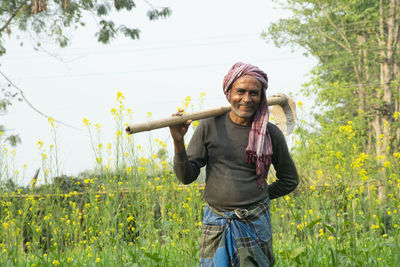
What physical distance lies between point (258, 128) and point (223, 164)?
0.30 metres

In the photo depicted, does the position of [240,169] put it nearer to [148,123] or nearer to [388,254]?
[148,123]

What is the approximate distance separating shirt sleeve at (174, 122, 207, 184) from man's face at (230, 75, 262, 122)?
0.26m

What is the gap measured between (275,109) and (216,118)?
714 mm

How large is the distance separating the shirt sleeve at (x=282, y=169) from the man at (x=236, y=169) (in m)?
0.13

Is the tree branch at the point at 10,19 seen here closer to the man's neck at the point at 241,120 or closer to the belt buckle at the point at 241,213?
the man's neck at the point at 241,120

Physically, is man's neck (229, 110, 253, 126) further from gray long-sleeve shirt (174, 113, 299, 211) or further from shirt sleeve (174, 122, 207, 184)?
shirt sleeve (174, 122, 207, 184)

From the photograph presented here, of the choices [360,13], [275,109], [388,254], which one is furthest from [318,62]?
[275,109]

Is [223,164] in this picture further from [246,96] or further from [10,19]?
[10,19]

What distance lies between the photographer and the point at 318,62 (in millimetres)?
20328

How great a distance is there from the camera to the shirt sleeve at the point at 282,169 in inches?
110

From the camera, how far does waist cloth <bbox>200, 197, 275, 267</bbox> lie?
2518mm

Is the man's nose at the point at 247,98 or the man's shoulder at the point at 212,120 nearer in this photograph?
the man's nose at the point at 247,98

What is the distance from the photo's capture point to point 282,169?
2881mm

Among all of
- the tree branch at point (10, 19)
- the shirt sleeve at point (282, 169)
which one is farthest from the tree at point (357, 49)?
the shirt sleeve at point (282, 169)
